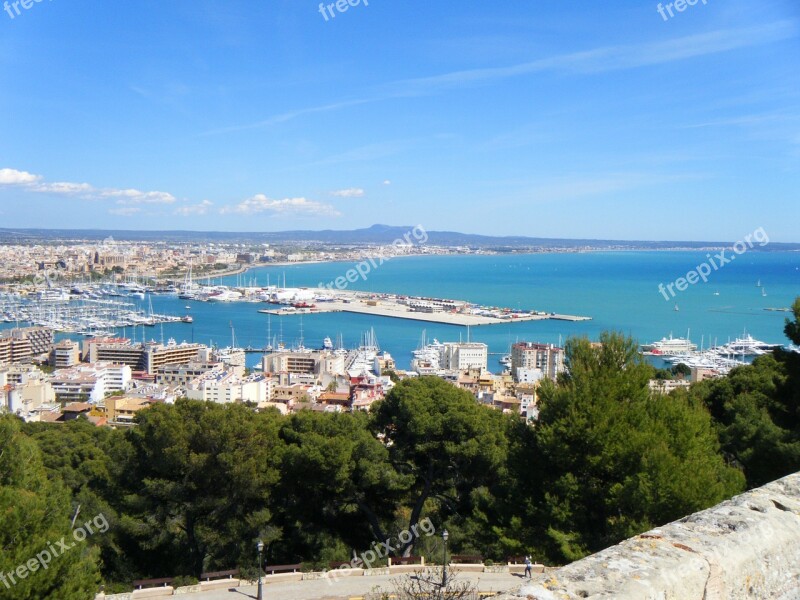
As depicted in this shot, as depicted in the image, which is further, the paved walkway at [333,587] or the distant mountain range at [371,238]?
the distant mountain range at [371,238]

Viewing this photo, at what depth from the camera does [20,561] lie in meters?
3.20

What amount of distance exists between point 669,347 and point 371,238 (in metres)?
104

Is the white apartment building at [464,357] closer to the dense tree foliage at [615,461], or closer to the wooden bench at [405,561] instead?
the wooden bench at [405,561]

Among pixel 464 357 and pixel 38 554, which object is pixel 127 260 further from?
pixel 38 554

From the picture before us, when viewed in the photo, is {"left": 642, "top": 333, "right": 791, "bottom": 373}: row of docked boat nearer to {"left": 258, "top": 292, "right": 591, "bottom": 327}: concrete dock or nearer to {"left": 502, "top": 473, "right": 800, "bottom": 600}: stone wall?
{"left": 258, "top": 292, "right": 591, "bottom": 327}: concrete dock

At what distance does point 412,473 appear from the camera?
6695mm

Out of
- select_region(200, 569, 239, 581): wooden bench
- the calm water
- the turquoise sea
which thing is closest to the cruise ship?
the turquoise sea

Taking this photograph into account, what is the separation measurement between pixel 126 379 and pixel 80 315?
23.3 meters

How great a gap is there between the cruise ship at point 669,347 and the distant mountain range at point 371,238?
86898mm

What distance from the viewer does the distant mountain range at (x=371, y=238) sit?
135087 millimetres

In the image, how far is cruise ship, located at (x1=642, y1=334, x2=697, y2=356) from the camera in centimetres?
3400

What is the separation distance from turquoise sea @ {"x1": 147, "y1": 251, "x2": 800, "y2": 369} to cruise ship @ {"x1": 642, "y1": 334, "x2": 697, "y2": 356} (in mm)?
1879

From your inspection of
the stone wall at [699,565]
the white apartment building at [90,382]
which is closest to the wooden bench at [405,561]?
the stone wall at [699,565]

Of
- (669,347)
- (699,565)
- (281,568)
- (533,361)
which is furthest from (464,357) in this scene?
(699,565)
